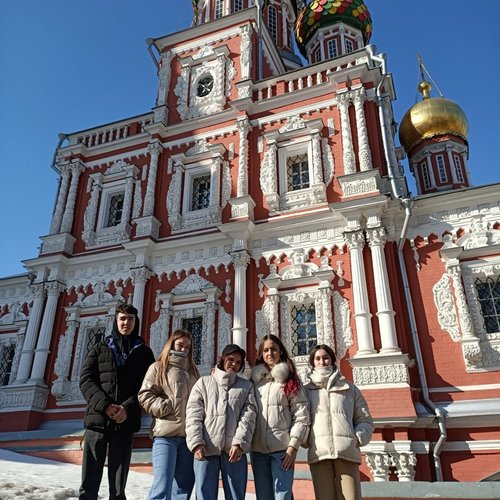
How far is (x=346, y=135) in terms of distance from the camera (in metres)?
11.6

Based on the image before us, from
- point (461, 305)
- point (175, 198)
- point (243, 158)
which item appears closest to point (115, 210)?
point (175, 198)

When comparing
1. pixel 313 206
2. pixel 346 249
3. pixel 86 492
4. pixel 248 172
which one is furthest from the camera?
pixel 248 172

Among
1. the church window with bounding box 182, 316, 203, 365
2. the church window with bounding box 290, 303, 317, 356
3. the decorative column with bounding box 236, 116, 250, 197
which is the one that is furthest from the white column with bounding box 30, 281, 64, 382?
the church window with bounding box 290, 303, 317, 356

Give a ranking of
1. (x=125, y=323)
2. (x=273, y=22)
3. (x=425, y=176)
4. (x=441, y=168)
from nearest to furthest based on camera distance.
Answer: (x=125, y=323)
(x=441, y=168)
(x=425, y=176)
(x=273, y=22)

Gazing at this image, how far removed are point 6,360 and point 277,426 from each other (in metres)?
12.1

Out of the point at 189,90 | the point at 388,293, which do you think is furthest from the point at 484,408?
the point at 189,90

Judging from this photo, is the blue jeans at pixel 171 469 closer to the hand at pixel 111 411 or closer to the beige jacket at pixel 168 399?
the beige jacket at pixel 168 399

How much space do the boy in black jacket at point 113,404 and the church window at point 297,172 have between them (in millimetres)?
8428

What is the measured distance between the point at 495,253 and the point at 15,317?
1233 cm

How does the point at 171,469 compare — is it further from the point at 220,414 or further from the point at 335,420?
the point at 335,420

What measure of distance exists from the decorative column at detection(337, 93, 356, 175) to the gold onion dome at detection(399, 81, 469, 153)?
5.83m

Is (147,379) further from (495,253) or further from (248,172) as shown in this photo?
(248,172)

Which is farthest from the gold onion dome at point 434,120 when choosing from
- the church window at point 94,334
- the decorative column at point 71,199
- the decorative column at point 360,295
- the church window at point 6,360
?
the church window at point 6,360

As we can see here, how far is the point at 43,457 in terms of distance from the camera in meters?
9.05
